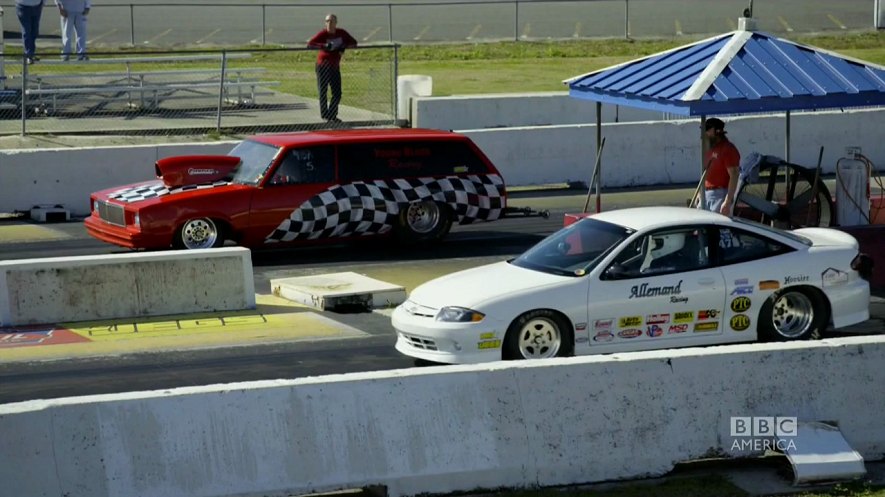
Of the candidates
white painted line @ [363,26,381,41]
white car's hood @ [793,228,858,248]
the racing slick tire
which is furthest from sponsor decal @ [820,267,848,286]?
white painted line @ [363,26,381,41]

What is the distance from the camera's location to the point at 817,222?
15219mm

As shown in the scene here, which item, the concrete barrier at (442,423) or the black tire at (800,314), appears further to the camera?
the black tire at (800,314)

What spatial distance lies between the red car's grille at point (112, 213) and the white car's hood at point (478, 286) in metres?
5.64

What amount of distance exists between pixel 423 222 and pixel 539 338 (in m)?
6.28

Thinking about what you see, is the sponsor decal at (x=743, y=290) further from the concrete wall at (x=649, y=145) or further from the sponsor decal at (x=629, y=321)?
the concrete wall at (x=649, y=145)

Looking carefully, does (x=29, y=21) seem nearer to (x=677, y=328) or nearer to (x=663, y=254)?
(x=663, y=254)

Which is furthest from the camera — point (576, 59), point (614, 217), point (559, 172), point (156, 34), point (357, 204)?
point (156, 34)

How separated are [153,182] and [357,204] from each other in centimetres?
240

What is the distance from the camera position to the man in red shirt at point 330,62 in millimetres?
23250

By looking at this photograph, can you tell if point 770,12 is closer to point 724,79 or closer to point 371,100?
point 371,100

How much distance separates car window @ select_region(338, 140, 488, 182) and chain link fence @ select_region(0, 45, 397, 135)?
21.0 ft

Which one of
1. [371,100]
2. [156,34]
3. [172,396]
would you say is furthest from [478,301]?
[156,34]

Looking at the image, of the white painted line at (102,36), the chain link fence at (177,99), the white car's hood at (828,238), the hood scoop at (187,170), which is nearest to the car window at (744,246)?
the white car's hood at (828,238)

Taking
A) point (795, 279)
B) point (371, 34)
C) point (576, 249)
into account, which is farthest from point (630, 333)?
point (371, 34)
